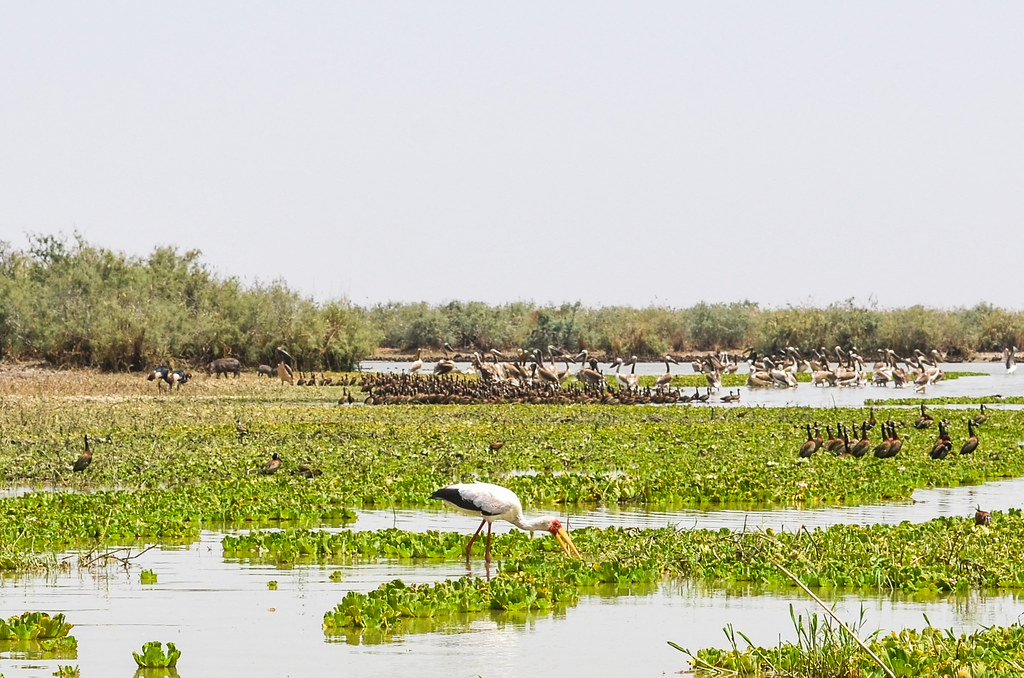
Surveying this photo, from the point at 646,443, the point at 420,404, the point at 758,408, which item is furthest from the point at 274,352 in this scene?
the point at 646,443

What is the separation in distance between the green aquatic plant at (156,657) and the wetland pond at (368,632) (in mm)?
123

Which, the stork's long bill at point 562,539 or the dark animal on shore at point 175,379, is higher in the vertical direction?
the dark animal on shore at point 175,379

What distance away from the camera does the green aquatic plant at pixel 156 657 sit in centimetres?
882

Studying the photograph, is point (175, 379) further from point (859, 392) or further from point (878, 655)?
point (878, 655)

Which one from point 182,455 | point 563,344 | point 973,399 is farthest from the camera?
point 563,344

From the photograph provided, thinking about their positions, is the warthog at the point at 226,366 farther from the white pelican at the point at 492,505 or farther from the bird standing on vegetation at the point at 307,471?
the white pelican at the point at 492,505

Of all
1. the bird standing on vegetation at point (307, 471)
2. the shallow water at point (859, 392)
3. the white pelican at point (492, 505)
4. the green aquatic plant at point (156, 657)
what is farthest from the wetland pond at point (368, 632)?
the shallow water at point (859, 392)

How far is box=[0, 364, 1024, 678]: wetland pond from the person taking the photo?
29.9 ft

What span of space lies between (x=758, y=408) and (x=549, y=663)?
28320 mm

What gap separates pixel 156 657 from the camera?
8.81 meters

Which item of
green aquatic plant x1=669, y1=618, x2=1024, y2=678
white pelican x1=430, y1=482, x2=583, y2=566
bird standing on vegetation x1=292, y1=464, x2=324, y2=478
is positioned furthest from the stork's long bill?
bird standing on vegetation x1=292, y1=464, x2=324, y2=478

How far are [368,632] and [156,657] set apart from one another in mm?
1734

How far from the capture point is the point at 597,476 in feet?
63.5

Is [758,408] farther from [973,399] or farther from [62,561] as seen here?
[62,561]
